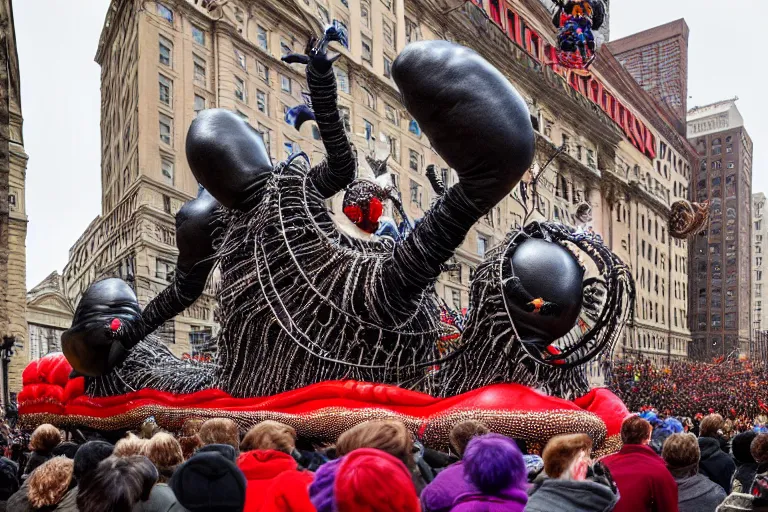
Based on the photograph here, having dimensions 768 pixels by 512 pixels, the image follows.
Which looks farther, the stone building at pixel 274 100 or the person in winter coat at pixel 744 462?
the stone building at pixel 274 100

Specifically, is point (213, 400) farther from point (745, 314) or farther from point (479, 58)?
point (745, 314)

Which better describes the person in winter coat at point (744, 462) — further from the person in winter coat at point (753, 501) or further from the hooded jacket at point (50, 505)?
the hooded jacket at point (50, 505)

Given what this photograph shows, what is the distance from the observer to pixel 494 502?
215 centimetres

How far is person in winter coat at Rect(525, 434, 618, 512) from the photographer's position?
2.21 metres

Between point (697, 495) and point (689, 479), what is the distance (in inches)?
3.1

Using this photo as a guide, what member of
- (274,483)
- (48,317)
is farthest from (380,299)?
(48,317)

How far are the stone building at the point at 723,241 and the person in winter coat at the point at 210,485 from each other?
1633 inches

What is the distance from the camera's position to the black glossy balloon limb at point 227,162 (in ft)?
17.3

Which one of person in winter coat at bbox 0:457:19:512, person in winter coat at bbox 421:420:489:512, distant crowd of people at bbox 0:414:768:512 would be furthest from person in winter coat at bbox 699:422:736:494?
person in winter coat at bbox 0:457:19:512

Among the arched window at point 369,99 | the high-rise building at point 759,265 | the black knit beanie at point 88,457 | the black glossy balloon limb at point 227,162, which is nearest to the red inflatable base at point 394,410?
the black glossy balloon limb at point 227,162

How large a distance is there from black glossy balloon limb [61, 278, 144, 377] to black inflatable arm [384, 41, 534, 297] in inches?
129

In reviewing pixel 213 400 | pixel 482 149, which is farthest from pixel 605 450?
pixel 213 400

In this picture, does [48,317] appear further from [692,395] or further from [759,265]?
[759,265]

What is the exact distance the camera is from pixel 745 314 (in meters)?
43.8
